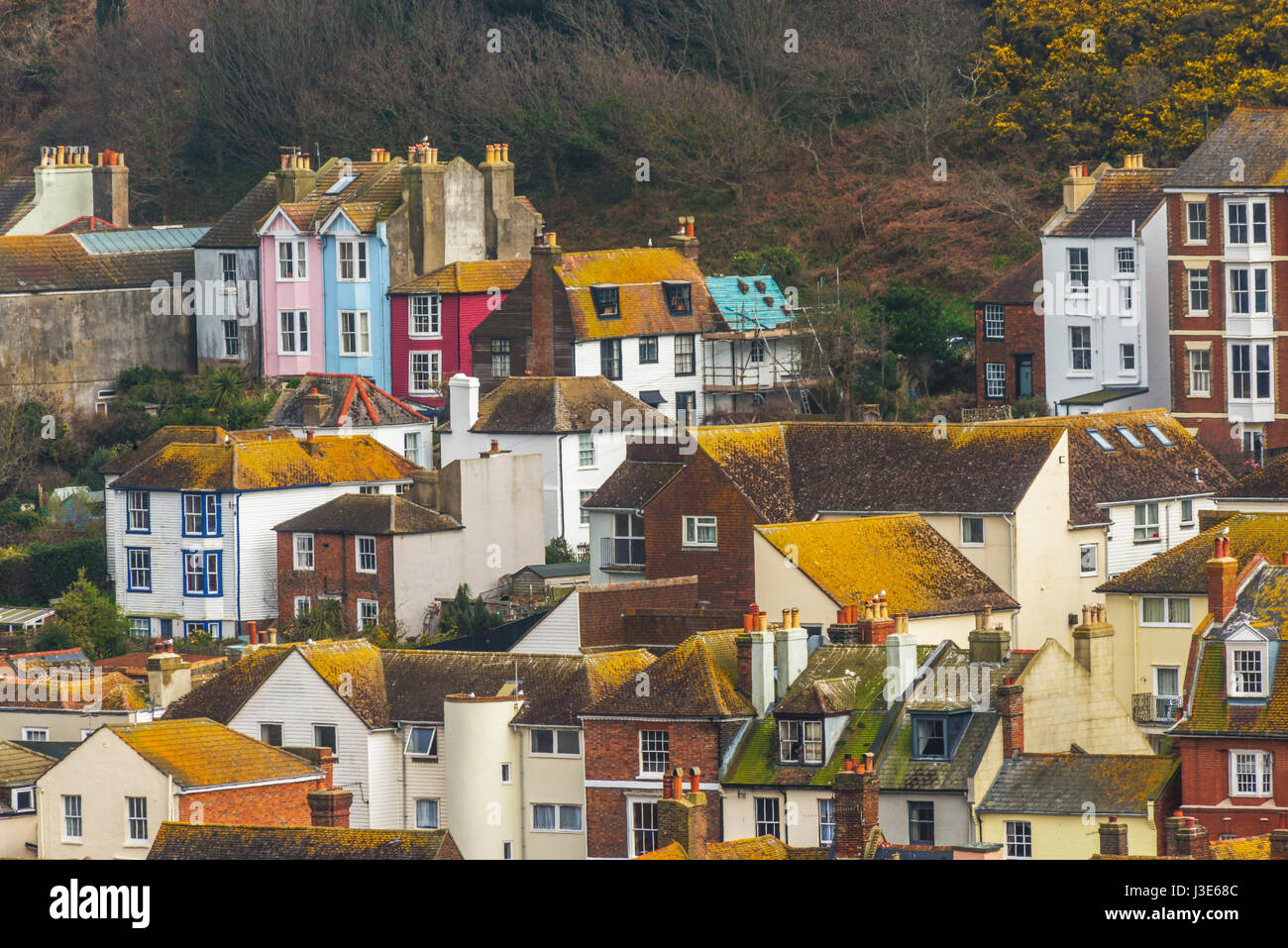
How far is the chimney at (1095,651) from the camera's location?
38031 millimetres

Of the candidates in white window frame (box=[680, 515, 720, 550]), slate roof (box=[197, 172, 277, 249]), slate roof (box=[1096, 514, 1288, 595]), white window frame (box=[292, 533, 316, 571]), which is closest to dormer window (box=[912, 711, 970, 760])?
slate roof (box=[1096, 514, 1288, 595])

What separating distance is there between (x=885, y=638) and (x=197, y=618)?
22.8 m

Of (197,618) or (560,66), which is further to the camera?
(560,66)

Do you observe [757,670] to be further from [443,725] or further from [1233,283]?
[1233,283]

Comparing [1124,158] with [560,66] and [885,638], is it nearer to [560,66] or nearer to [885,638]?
[560,66]

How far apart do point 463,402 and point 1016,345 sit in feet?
44.8

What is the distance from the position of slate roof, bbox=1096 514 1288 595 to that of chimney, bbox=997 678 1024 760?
9.79 m

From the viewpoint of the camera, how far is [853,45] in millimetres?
80750

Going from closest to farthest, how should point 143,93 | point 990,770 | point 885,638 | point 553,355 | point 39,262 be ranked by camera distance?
point 990,770 → point 885,638 → point 553,355 → point 39,262 → point 143,93

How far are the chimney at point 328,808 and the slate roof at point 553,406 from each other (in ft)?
86.6

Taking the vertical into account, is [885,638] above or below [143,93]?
below

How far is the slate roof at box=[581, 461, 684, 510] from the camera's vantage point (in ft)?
166
